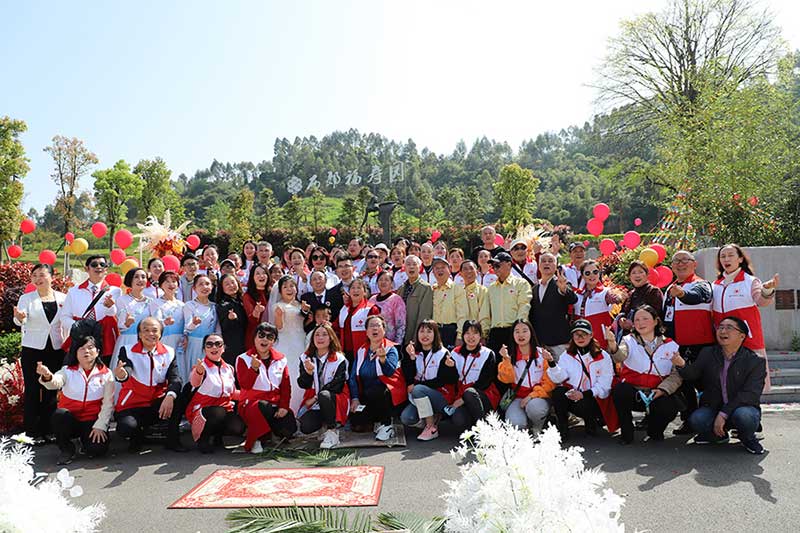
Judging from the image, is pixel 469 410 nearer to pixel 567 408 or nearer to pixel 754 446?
pixel 567 408

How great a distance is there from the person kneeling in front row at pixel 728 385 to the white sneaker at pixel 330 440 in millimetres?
3284

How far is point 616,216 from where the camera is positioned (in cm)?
4916

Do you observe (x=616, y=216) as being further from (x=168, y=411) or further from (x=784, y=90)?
(x=168, y=411)

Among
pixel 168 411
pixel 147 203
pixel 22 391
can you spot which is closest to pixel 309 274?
pixel 168 411

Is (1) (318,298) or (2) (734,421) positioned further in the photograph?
(1) (318,298)

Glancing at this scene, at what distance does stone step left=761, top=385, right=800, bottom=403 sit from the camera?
7070 mm

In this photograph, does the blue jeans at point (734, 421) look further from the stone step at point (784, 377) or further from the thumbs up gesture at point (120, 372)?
the thumbs up gesture at point (120, 372)

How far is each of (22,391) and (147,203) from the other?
105 feet

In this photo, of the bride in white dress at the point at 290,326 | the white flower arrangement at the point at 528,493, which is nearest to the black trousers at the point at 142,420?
the bride in white dress at the point at 290,326

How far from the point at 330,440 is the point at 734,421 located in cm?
361

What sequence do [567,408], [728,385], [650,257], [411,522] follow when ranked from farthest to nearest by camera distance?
1. [650,257]
2. [567,408]
3. [728,385]
4. [411,522]

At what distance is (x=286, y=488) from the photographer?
185 inches

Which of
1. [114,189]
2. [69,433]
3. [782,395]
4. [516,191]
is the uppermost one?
[114,189]

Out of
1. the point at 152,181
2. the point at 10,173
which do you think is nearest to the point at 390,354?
the point at 10,173
